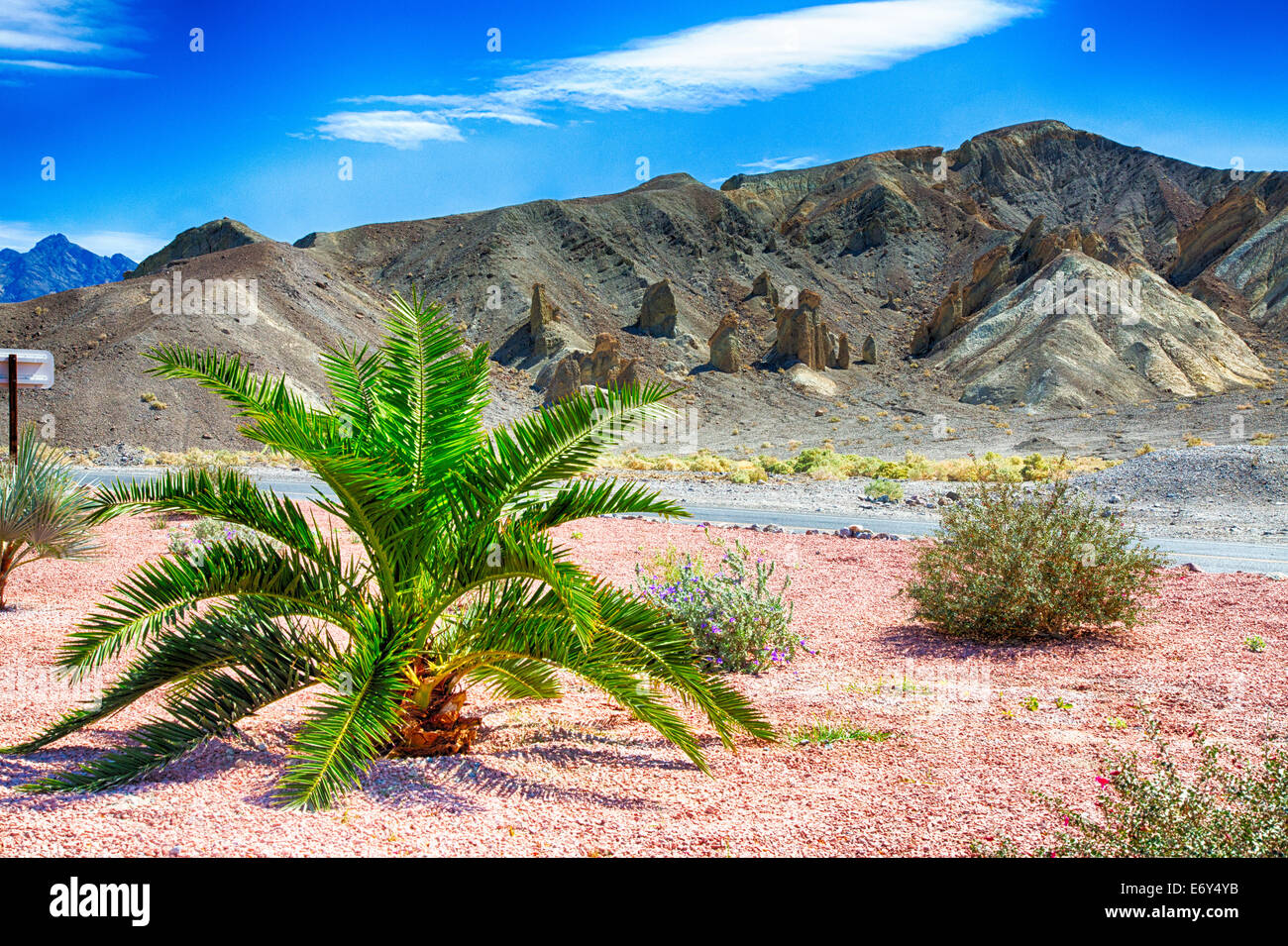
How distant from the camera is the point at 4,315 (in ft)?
176

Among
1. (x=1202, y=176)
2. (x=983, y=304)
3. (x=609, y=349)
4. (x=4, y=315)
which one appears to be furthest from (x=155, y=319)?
(x=1202, y=176)

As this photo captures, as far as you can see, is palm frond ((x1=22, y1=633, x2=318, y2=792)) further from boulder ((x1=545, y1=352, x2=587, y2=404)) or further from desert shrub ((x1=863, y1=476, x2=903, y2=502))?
boulder ((x1=545, y1=352, x2=587, y2=404))

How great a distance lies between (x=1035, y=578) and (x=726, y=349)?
185 feet

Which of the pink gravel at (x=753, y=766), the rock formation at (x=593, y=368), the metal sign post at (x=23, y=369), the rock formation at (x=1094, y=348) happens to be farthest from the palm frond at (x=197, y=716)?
the rock formation at (x=1094, y=348)

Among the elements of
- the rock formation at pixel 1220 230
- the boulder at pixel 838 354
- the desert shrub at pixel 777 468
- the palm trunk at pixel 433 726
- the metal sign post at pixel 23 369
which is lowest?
the palm trunk at pixel 433 726

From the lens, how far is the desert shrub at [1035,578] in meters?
7.85

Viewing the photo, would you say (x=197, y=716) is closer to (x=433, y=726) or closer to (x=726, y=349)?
(x=433, y=726)

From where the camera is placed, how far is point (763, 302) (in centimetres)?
7675

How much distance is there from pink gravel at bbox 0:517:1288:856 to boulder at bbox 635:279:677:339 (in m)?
61.3

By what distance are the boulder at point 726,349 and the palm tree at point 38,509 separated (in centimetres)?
5610

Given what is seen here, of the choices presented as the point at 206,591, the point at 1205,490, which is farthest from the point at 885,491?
the point at 206,591

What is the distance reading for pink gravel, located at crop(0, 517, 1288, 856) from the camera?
11.8ft

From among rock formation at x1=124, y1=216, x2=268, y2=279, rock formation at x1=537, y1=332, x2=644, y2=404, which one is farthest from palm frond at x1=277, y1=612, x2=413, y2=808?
rock formation at x1=124, y1=216, x2=268, y2=279
